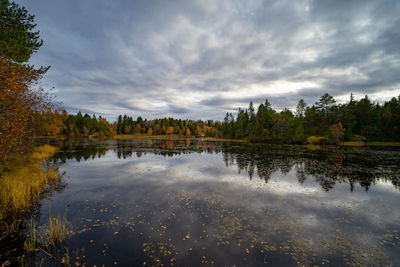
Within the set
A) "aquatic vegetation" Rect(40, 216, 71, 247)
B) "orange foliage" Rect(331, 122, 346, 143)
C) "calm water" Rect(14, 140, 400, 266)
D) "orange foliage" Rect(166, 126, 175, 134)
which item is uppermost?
"orange foliage" Rect(166, 126, 175, 134)

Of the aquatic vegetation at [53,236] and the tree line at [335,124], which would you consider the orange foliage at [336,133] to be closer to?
the tree line at [335,124]

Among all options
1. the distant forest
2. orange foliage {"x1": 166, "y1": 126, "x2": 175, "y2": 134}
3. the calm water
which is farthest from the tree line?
orange foliage {"x1": 166, "y1": 126, "x2": 175, "y2": 134}

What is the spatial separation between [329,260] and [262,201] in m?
6.55

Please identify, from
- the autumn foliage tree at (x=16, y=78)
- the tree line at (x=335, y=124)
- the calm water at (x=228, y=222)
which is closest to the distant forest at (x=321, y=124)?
the tree line at (x=335, y=124)

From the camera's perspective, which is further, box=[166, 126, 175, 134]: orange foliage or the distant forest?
box=[166, 126, 175, 134]: orange foliage

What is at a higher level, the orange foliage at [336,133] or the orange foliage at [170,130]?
the orange foliage at [170,130]

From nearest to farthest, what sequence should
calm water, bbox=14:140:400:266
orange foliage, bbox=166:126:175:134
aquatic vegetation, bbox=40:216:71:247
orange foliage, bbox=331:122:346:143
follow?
calm water, bbox=14:140:400:266 < aquatic vegetation, bbox=40:216:71:247 < orange foliage, bbox=331:122:346:143 < orange foliage, bbox=166:126:175:134

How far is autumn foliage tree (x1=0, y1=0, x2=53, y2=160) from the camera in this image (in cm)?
962

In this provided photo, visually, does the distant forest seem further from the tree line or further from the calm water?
the calm water

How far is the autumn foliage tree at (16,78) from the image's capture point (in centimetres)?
962

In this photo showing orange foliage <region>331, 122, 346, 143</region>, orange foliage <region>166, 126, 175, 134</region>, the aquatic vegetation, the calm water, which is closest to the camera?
the calm water

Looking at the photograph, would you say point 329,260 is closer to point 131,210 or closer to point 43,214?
point 131,210

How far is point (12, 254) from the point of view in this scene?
7016 mm

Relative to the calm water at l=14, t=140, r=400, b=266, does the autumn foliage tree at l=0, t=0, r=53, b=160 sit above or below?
above
